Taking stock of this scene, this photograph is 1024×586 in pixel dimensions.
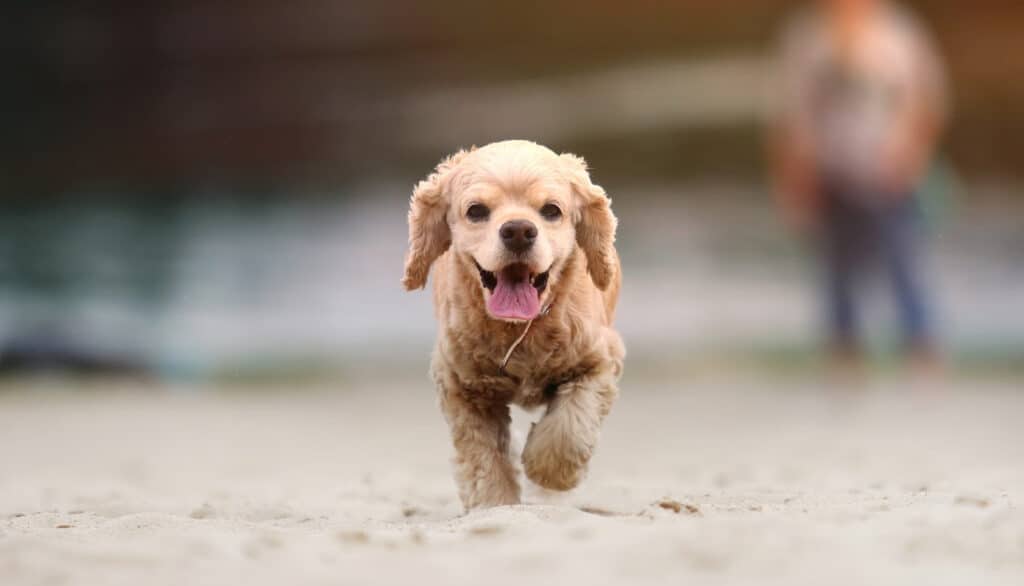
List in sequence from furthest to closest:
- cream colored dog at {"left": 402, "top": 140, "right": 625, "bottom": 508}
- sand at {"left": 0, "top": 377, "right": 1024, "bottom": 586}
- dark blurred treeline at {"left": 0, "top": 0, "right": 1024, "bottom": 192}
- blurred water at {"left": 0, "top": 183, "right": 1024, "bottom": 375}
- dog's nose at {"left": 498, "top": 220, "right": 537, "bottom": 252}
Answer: dark blurred treeline at {"left": 0, "top": 0, "right": 1024, "bottom": 192} → blurred water at {"left": 0, "top": 183, "right": 1024, "bottom": 375} → cream colored dog at {"left": 402, "top": 140, "right": 625, "bottom": 508} → dog's nose at {"left": 498, "top": 220, "right": 537, "bottom": 252} → sand at {"left": 0, "top": 377, "right": 1024, "bottom": 586}

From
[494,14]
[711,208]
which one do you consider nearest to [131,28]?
[494,14]

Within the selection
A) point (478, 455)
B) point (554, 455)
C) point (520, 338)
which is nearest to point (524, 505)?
point (554, 455)

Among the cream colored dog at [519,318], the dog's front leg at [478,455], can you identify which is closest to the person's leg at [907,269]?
the cream colored dog at [519,318]

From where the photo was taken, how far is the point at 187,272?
55.7ft

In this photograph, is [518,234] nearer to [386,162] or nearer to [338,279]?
[338,279]

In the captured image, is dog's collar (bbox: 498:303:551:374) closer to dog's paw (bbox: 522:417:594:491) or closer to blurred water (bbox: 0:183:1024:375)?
dog's paw (bbox: 522:417:594:491)

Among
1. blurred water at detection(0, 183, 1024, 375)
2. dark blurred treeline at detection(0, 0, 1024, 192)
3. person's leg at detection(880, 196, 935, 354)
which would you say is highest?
dark blurred treeline at detection(0, 0, 1024, 192)

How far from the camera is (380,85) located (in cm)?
1909

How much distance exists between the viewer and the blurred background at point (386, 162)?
16.4 m

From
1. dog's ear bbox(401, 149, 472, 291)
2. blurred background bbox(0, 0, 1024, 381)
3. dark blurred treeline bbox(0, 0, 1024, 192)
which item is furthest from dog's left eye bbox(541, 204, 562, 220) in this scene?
dark blurred treeline bbox(0, 0, 1024, 192)

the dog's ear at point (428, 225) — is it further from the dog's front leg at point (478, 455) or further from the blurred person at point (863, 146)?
the blurred person at point (863, 146)

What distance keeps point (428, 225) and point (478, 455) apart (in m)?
0.85

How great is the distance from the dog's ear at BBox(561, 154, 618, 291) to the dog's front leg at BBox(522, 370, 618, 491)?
40 cm

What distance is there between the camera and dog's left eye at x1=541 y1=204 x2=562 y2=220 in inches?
187
